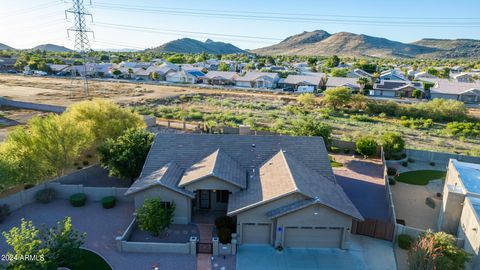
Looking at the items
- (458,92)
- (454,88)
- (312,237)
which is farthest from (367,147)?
(454,88)

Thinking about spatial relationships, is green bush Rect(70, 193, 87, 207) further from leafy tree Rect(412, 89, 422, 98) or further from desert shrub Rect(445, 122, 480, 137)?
leafy tree Rect(412, 89, 422, 98)

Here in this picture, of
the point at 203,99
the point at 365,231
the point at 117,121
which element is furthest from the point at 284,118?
the point at 365,231

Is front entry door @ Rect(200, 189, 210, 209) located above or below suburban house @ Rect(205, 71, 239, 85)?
below

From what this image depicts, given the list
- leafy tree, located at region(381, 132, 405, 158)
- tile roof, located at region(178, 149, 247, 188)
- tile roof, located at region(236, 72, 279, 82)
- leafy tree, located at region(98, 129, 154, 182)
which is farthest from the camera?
tile roof, located at region(236, 72, 279, 82)

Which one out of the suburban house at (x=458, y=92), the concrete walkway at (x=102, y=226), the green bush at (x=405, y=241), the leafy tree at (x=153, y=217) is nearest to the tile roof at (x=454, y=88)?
the suburban house at (x=458, y=92)

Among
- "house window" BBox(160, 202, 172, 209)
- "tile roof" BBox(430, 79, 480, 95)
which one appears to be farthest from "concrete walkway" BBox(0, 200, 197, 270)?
"tile roof" BBox(430, 79, 480, 95)

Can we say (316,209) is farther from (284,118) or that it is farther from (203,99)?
(203,99)

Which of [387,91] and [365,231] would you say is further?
[387,91]
